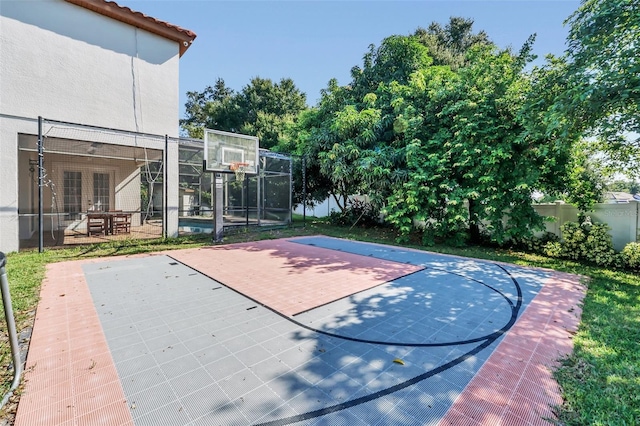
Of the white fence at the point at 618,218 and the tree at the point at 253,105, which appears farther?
the tree at the point at 253,105

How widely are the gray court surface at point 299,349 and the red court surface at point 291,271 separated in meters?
0.23

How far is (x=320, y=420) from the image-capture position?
1.66 meters

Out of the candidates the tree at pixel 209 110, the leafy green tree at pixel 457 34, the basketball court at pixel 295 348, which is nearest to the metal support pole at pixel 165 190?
the basketball court at pixel 295 348

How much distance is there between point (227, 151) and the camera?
8.13 metres

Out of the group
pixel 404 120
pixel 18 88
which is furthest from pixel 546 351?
pixel 18 88

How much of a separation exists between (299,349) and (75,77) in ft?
28.2

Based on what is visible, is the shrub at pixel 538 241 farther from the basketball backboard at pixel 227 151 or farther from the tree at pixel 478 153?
the basketball backboard at pixel 227 151

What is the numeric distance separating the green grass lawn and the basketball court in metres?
0.13

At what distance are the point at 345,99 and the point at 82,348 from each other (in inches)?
430

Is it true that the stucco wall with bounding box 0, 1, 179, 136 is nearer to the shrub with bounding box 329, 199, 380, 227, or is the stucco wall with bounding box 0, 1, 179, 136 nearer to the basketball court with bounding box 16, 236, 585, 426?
the basketball court with bounding box 16, 236, 585, 426

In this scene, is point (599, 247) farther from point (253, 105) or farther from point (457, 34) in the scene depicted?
point (253, 105)

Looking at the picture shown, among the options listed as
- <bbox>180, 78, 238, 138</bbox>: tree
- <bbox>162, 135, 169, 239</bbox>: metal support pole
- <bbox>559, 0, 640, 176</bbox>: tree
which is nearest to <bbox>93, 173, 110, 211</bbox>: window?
Result: <bbox>162, 135, 169, 239</bbox>: metal support pole

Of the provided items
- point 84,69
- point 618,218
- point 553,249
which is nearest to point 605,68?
point 618,218

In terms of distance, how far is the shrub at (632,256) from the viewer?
541cm
